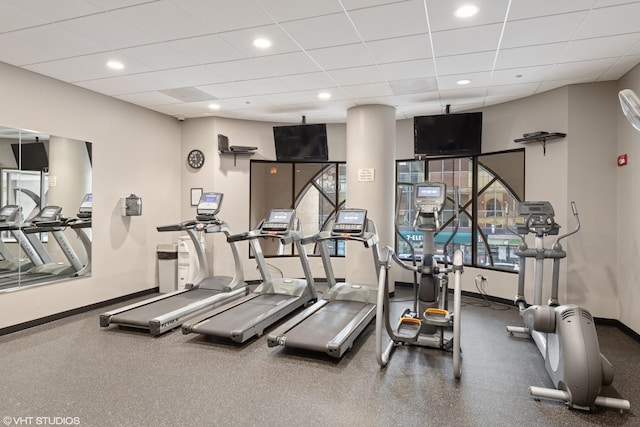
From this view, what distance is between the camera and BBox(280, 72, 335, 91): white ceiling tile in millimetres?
4680

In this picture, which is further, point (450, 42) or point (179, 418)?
point (450, 42)

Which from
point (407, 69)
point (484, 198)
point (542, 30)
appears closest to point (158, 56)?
point (407, 69)

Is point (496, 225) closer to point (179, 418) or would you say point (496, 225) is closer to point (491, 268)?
point (491, 268)

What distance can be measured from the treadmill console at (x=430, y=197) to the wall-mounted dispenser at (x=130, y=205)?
428 centimetres

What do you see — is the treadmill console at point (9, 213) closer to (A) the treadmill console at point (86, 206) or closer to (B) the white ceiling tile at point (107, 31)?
(A) the treadmill console at point (86, 206)

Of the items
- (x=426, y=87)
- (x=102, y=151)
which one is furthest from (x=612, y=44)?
(x=102, y=151)

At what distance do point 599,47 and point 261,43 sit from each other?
11.1 feet

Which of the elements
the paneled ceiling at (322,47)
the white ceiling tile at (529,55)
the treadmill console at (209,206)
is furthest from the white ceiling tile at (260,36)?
the treadmill console at (209,206)

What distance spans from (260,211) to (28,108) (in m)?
4.85

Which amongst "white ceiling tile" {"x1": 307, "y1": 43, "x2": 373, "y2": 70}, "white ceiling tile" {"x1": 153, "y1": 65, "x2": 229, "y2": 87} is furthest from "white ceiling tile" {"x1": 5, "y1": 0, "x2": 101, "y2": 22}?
"white ceiling tile" {"x1": 307, "y1": 43, "x2": 373, "y2": 70}

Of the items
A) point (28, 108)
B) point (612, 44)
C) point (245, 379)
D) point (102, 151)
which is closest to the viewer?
point (245, 379)

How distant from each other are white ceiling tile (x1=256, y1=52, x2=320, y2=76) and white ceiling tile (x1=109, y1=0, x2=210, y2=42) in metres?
0.83

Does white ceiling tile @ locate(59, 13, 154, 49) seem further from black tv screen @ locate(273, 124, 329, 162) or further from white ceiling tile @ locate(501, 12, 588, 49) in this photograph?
white ceiling tile @ locate(501, 12, 588, 49)

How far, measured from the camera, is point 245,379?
10.6 ft
